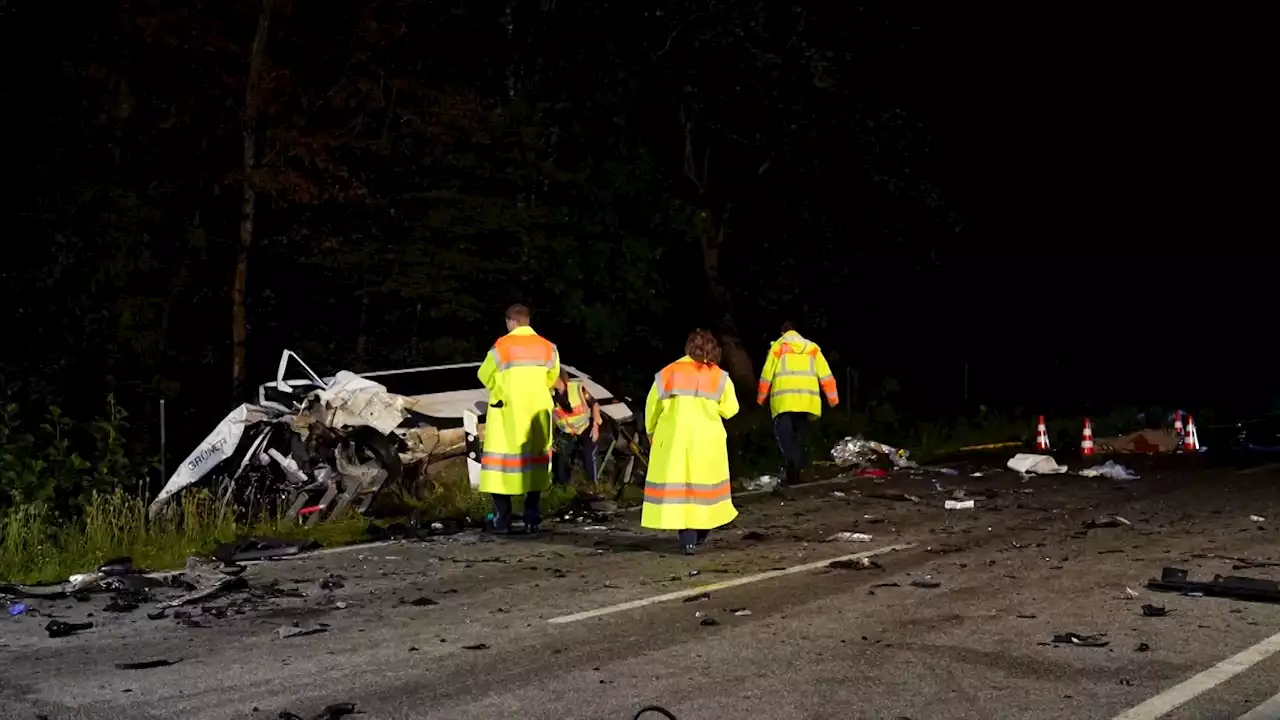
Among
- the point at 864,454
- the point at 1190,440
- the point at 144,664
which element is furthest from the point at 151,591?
the point at 1190,440

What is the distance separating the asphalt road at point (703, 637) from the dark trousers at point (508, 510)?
0.28 metres

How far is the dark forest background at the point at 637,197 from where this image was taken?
22.7 meters

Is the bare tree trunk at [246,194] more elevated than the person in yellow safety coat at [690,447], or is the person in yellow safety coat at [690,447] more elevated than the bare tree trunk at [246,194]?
the bare tree trunk at [246,194]

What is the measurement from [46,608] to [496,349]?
14.4ft

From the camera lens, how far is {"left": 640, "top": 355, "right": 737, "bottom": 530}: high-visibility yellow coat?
1145cm

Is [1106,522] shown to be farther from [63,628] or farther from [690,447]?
[63,628]

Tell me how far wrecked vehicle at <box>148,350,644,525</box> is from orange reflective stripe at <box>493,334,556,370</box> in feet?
8.40

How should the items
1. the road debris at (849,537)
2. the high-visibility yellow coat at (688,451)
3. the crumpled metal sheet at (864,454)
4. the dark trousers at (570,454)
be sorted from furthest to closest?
the crumpled metal sheet at (864,454) < the dark trousers at (570,454) < the road debris at (849,537) < the high-visibility yellow coat at (688,451)

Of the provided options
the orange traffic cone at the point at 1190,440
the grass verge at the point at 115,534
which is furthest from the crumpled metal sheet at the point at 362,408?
the orange traffic cone at the point at 1190,440

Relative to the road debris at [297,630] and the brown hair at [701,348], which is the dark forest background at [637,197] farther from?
the road debris at [297,630]

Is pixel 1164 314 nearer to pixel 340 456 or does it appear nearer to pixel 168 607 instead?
pixel 340 456

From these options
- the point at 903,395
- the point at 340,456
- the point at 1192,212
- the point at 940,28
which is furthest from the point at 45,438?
the point at 1192,212

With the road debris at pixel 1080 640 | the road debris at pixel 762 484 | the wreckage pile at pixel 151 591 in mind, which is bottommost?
the road debris at pixel 1080 640

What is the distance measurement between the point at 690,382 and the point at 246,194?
13.2m
